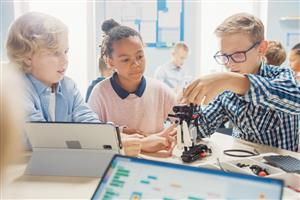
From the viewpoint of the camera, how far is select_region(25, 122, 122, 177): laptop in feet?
3.30

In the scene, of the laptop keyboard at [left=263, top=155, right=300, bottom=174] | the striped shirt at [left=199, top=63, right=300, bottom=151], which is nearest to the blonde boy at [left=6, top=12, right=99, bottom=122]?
the striped shirt at [left=199, top=63, right=300, bottom=151]

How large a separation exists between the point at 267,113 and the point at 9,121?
1.16m

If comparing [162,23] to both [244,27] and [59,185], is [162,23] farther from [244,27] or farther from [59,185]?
[59,185]

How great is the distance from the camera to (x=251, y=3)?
376 centimetres

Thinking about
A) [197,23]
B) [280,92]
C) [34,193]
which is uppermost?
[197,23]

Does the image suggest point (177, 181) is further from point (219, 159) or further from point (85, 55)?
point (85, 55)

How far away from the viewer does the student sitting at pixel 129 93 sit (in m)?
1.45

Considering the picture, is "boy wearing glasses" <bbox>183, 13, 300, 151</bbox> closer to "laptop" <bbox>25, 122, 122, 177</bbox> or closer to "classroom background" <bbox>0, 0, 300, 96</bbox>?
"laptop" <bbox>25, 122, 122, 177</bbox>

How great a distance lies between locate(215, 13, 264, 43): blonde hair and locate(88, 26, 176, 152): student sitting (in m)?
0.35

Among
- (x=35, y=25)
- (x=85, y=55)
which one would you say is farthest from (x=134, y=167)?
(x=85, y=55)

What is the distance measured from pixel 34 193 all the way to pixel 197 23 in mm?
3119

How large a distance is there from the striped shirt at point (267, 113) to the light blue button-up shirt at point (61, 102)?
48 centimetres

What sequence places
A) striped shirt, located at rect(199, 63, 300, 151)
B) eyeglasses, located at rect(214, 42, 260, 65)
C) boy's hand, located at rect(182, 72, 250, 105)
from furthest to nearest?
eyeglasses, located at rect(214, 42, 260, 65) → striped shirt, located at rect(199, 63, 300, 151) → boy's hand, located at rect(182, 72, 250, 105)

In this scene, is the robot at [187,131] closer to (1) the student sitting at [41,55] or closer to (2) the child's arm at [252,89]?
(2) the child's arm at [252,89]
